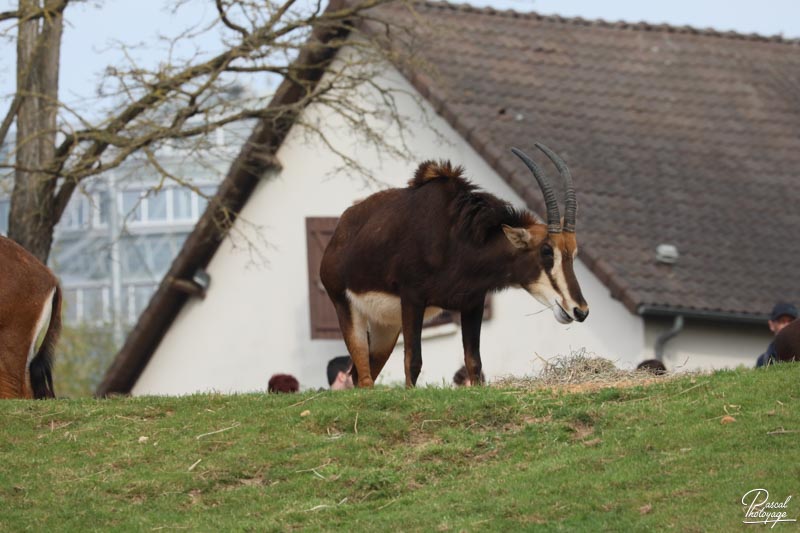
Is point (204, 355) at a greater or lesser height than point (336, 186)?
lesser

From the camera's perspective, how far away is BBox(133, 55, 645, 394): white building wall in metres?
24.4

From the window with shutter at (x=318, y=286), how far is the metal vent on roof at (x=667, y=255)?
546cm

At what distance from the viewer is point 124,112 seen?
21.0m

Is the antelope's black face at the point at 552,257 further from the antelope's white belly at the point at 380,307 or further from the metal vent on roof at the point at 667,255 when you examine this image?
→ the metal vent on roof at the point at 667,255

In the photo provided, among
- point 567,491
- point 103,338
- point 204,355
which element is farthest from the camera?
point 103,338

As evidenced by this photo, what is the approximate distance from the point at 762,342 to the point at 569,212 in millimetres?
10852

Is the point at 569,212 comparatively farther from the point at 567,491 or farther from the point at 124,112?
the point at 124,112

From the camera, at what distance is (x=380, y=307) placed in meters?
14.0

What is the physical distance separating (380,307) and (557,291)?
1568 millimetres

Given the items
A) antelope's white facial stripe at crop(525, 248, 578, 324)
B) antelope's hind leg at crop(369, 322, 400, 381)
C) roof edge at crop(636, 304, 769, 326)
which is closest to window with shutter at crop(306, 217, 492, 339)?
roof edge at crop(636, 304, 769, 326)

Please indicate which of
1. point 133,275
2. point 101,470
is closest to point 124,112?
point 101,470

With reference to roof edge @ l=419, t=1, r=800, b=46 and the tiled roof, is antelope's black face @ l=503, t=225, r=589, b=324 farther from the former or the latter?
roof edge @ l=419, t=1, r=800, b=46

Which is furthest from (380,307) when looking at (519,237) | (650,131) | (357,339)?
(650,131)

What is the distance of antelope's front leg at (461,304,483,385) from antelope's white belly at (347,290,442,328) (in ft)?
1.29
